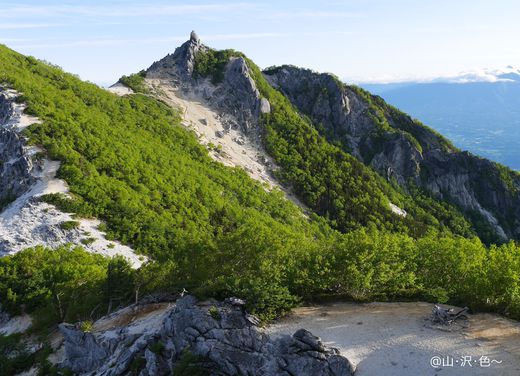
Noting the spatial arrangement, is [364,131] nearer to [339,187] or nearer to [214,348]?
[339,187]

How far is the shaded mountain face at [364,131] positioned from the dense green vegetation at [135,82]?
6.12 metres

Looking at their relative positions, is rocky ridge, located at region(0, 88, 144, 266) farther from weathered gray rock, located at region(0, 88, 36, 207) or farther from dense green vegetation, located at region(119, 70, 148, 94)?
dense green vegetation, located at region(119, 70, 148, 94)

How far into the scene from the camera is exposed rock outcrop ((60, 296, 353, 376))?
25.3 metres

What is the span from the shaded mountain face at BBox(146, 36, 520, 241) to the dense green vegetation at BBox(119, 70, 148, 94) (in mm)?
6117

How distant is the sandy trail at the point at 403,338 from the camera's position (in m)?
25.2

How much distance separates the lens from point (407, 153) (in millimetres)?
149500

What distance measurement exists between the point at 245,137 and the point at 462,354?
112 meters

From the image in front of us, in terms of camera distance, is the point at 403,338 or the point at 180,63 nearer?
the point at 403,338

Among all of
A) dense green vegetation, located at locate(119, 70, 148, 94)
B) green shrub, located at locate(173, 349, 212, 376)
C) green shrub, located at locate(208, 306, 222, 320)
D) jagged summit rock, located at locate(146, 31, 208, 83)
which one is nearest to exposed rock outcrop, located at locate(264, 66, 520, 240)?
jagged summit rock, located at locate(146, 31, 208, 83)

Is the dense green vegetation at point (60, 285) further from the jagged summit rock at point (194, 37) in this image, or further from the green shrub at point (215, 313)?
the jagged summit rock at point (194, 37)

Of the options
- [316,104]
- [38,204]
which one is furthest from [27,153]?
[316,104]

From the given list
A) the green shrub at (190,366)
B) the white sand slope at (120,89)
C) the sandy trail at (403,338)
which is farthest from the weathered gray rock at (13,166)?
the sandy trail at (403,338)

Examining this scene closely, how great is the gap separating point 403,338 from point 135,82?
12804 cm

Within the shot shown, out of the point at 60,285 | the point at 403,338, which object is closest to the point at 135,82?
the point at 60,285
